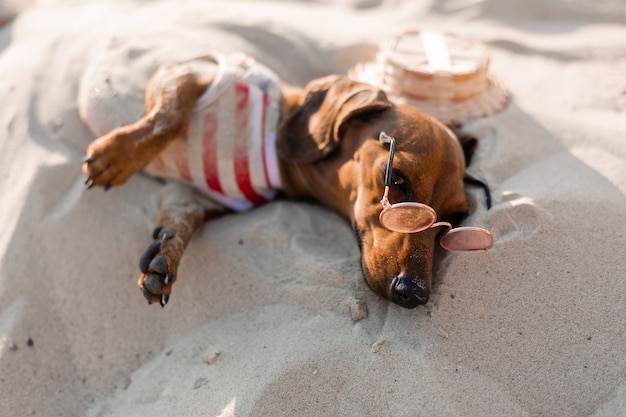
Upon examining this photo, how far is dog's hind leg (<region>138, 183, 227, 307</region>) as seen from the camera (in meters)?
2.41

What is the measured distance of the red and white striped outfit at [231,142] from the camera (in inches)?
112

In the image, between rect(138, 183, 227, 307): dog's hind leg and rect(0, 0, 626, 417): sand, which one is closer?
rect(0, 0, 626, 417): sand

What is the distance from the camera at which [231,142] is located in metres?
2.84

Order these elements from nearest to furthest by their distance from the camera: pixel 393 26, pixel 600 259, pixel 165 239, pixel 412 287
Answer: pixel 412 287
pixel 600 259
pixel 165 239
pixel 393 26

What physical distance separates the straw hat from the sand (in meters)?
0.15

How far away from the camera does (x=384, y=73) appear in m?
3.45

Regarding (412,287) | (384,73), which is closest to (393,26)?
(384,73)

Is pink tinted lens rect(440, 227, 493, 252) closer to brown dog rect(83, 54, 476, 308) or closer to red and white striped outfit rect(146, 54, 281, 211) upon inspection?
brown dog rect(83, 54, 476, 308)

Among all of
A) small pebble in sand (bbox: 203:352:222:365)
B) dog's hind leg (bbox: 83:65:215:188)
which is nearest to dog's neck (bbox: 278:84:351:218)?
dog's hind leg (bbox: 83:65:215:188)

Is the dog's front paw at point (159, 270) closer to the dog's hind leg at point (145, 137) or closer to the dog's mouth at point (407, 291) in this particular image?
the dog's hind leg at point (145, 137)

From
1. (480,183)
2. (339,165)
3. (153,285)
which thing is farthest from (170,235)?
(480,183)

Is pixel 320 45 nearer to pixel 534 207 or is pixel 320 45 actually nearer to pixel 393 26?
pixel 393 26

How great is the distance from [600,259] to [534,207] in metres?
0.32

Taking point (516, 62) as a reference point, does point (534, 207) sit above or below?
above
